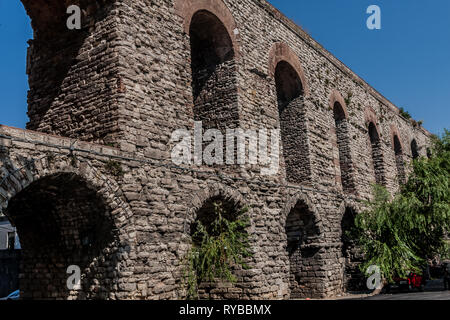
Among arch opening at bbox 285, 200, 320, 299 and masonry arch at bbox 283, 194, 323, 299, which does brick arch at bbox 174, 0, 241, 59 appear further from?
arch opening at bbox 285, 200, 320, 299

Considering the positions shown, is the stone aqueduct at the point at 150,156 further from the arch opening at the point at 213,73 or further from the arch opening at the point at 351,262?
the arch opening at the point at 351,262

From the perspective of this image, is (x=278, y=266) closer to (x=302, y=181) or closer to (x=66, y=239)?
(x=302, y=181)

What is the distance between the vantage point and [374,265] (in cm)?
1135

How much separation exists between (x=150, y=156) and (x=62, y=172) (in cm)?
162

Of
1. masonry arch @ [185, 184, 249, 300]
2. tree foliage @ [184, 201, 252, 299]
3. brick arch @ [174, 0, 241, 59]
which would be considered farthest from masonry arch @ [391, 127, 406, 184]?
tree foliage @ [184, 201, 252, 299]

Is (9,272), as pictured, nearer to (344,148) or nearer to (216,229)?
(216,229)

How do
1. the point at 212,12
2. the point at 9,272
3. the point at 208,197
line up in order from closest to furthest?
1. the point at 208,197
2. the point at 212,12
3. the point at 9,272

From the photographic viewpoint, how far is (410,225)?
11.3 meters

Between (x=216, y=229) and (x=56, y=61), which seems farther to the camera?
(x=216, y=229)

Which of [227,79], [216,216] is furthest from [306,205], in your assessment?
[227,79]

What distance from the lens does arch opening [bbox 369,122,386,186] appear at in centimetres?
1741

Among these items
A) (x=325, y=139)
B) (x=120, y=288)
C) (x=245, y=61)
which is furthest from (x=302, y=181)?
(x=120, y=288)

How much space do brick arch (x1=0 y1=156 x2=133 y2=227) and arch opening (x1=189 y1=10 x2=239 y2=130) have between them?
3.67 m

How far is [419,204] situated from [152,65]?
27.1ft
